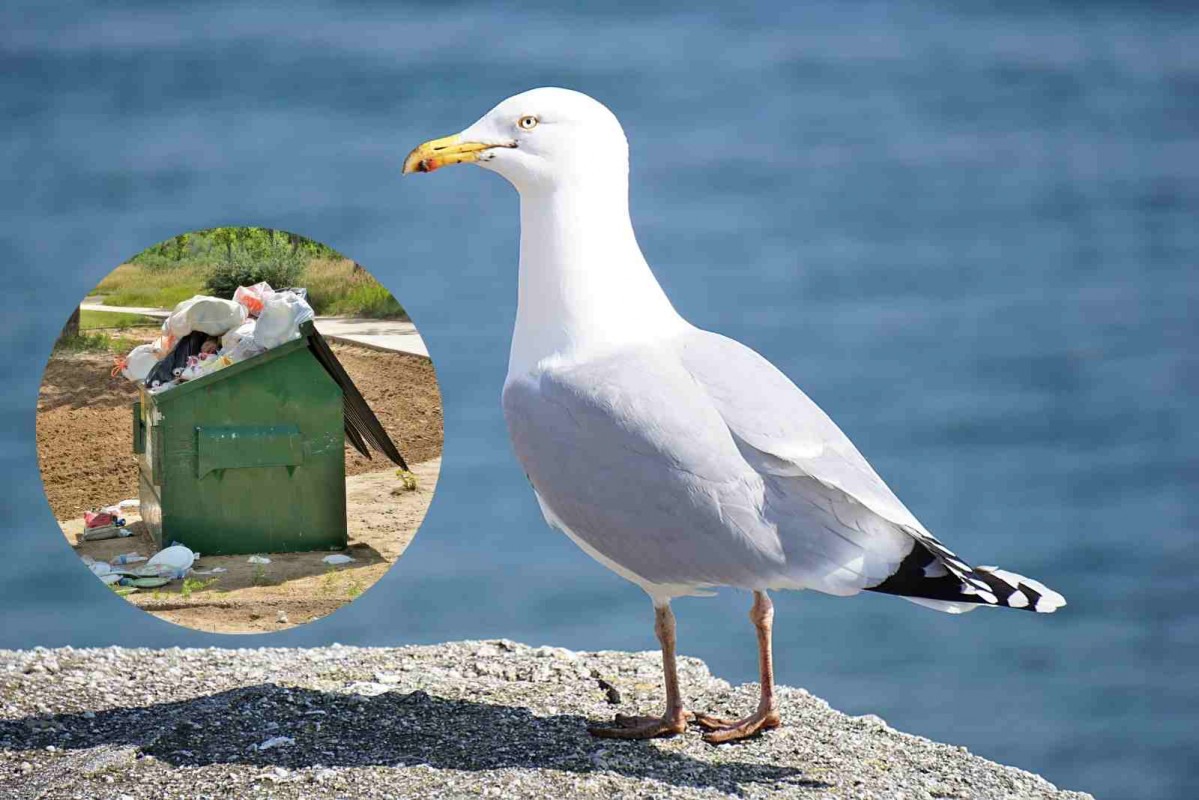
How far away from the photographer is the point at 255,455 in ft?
18.3

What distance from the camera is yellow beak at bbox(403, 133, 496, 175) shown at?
4.79 meters

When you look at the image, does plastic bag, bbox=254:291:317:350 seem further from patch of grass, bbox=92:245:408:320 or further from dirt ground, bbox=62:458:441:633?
dirt ground, bbox=62:458:441:633

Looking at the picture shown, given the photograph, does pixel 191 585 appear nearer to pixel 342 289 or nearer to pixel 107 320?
pixel 107 320

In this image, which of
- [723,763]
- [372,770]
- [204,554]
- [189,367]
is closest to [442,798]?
[372,770]

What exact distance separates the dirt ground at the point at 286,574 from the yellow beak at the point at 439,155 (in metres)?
1.34

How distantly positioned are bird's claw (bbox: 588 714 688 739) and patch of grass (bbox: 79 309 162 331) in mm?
2189

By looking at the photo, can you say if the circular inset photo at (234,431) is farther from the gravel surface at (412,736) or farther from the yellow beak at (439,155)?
the yellow beak at (439,155)

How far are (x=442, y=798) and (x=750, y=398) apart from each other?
60.9 inches

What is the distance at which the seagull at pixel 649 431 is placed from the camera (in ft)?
15.1

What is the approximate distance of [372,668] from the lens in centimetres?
619

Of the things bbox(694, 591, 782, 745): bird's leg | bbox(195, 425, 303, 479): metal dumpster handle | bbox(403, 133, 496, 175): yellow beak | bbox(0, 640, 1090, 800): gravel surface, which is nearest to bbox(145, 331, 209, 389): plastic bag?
bbox(195, 425, 303, 479): metal dumpster handle

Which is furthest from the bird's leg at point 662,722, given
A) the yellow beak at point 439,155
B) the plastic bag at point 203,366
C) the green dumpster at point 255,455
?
the plastic bag at point 203,366

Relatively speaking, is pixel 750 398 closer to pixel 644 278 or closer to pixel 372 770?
pixel 644 278

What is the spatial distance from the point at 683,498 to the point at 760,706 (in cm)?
108
